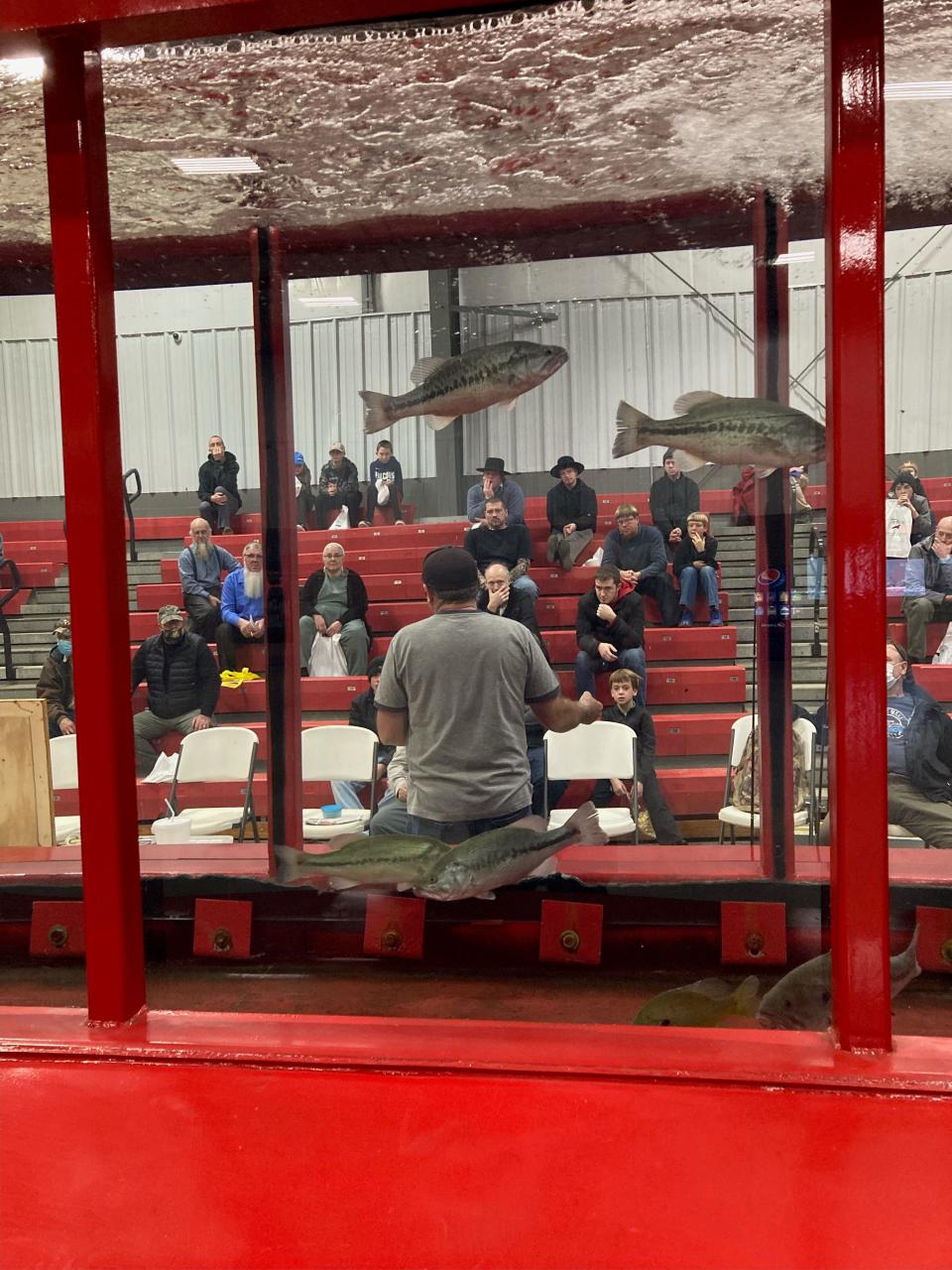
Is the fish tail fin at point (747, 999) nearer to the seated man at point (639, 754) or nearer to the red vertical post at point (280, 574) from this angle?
the seated man at point (639, 754)

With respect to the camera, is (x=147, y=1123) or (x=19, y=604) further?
(x=19, y=604)

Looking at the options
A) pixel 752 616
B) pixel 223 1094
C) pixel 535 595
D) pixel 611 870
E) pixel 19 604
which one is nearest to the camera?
pixel 223 1094

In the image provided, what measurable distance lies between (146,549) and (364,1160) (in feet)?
8.21

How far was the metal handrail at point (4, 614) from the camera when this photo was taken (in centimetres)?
402

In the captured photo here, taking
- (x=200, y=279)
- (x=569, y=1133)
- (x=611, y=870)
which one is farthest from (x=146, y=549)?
(x=569, y=1133)

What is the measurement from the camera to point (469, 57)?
2211 mm

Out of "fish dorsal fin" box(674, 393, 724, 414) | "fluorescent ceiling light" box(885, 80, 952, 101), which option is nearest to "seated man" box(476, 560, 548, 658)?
"fish dorsal fin" box(674, 393, 724, 414)

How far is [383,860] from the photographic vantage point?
258 cm

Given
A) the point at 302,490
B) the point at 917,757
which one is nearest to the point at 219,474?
the point at 302,490

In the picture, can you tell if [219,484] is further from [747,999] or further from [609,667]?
[747,999]

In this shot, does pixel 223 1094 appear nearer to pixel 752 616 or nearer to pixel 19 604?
pixel 752 616

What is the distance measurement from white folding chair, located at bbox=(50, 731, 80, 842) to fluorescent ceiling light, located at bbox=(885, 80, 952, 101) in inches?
128

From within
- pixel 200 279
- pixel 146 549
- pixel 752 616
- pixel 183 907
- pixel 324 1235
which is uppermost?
pixel 200 279

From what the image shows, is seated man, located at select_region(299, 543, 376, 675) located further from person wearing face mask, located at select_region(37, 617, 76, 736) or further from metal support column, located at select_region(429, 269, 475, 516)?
person wearing face mask, located at select_region(37, 617, 76, 736)
